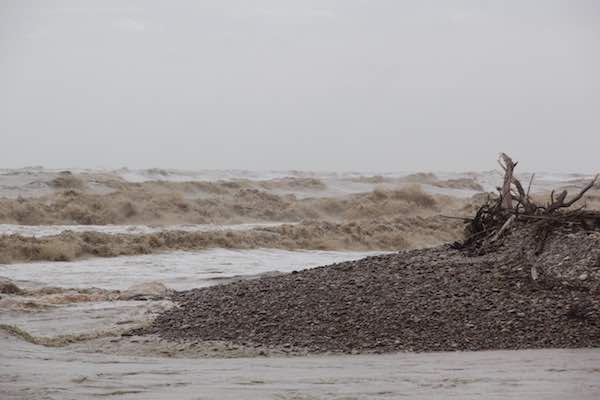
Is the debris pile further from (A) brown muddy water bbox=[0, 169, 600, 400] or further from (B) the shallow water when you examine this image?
(B) the shallow water

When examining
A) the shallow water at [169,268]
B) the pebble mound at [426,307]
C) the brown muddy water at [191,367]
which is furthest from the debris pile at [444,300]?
the shallow water at [169,268]

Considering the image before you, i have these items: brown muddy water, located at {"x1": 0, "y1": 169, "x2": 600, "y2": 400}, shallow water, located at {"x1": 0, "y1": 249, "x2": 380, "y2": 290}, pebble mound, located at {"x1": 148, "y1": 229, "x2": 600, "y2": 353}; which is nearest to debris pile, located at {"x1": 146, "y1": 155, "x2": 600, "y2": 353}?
pebble mound, located at {"x1": 148, "y1": 229, "x2": 600, "y2": 353}

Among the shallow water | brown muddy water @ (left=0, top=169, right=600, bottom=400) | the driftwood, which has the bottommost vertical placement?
the shallow water

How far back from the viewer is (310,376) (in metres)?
5.03

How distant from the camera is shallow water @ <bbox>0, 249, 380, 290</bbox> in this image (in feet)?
38.3

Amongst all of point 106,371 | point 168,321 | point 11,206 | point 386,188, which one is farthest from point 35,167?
point 106,371

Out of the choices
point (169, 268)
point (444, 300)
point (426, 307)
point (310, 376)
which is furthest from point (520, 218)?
point (169, 268)

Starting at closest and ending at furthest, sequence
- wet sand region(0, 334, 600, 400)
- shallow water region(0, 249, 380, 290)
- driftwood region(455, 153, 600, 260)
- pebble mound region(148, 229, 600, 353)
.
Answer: wet sand region(0, 334, 600, 400)
pebble mound region(148, 229, 600, 353)
driftwood region(455, 153, 600, 260)
shallow water region(0, 249, 380, 290)

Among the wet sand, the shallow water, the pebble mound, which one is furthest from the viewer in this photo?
the shallow water

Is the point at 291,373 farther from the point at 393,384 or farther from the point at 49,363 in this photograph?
the point at 49,363

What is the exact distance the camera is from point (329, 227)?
2070cm

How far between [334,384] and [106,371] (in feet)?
4.90

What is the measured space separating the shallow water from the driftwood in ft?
13.3

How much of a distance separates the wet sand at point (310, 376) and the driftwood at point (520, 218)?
203cm
